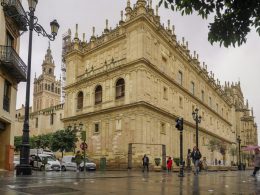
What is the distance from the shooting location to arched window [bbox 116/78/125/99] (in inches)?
1425

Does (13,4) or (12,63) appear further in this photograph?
(13,4)

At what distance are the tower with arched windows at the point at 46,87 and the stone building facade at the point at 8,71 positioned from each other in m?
100

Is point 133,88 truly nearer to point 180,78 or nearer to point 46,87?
point 180,78

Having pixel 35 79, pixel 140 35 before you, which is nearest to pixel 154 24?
pixel 140 35

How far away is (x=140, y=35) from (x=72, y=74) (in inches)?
484

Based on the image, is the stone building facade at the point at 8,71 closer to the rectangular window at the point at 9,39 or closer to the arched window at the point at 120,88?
the rectangular window at the point at 9,39

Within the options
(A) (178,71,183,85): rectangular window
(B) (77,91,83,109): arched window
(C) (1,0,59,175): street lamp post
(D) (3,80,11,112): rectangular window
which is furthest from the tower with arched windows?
(C) (1,0,59,175): street lamp post

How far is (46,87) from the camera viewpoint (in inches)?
4808

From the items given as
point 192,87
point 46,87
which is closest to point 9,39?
point 192,87

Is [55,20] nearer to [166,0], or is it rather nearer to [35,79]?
[166,0]

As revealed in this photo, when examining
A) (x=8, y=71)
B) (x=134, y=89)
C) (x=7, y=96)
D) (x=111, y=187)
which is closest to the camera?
(x=111, y=187)

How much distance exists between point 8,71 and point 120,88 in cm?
1767

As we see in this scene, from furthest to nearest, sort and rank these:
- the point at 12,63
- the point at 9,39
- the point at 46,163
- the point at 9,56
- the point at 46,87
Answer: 1. the point at 46,87
2. the point at 46,163
3. the point at 9,39
4. the point at 12,63
5. the point at 9,56

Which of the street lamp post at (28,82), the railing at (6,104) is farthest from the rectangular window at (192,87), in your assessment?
the street lamp post at (28,82)
